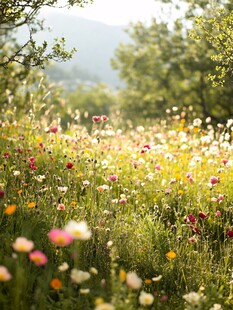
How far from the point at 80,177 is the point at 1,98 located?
9.59m

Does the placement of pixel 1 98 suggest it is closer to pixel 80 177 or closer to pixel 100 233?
pixel 80 177

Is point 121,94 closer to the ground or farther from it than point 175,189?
farther from it

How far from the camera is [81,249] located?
12.6 feet

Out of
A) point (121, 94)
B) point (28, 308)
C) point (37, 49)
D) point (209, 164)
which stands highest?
point (121, 94)

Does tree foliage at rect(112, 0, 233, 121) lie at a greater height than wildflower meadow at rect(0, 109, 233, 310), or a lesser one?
greater

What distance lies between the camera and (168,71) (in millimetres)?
19547

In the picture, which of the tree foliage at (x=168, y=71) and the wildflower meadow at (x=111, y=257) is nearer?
the wildflower meadow at (x=111, y=257)

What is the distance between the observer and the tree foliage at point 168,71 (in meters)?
17.1

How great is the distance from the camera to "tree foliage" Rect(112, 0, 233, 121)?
17141 mm

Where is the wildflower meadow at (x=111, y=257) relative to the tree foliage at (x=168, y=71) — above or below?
below

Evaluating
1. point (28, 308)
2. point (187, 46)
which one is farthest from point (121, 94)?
point (28, 308)

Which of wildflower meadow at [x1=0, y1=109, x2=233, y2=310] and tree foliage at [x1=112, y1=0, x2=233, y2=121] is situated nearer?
wildflower meadow at [x1=0, y1=109, x2=233, y2=310]

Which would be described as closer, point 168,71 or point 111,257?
point 111,257

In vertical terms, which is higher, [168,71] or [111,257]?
[168,71]
